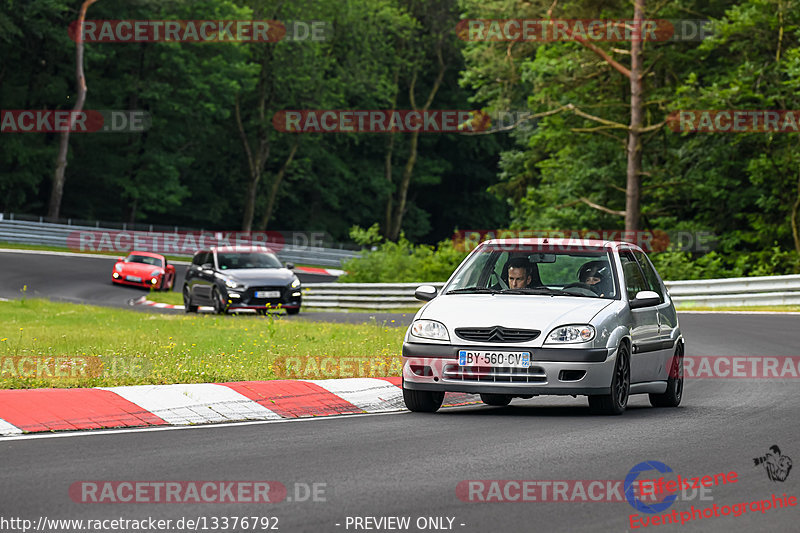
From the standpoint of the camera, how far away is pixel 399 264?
39.6 m

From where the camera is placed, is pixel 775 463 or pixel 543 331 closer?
pixel 775 463

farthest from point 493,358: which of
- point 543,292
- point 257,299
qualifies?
point 257,299

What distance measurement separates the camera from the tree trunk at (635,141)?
39.0 metres

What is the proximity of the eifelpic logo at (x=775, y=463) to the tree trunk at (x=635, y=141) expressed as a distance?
3026 cm

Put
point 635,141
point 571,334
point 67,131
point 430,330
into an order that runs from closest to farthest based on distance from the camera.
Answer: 1. point 571,334
2. point 430,330
3. point 635,141
4. point 67,131

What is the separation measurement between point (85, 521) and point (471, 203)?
89758 millimetres

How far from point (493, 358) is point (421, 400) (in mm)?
931

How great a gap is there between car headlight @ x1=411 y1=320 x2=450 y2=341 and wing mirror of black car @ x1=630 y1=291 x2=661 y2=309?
195 cm

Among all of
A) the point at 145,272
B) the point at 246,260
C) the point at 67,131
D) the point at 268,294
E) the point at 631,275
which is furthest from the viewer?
the point at 67,131

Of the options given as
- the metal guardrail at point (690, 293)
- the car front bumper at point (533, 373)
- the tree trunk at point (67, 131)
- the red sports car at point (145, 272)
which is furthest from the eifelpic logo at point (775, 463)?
the tree trunk at point (67, 131)

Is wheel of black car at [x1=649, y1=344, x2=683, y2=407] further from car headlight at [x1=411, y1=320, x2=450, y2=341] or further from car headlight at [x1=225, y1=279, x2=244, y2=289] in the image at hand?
car headlight at [x1=225, y1=279, x2=244, y2=289]

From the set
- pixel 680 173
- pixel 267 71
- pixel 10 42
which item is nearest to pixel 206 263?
pixel 680 173

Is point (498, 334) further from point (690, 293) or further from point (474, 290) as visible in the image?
point (690, 293)

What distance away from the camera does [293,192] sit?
8612 cm
